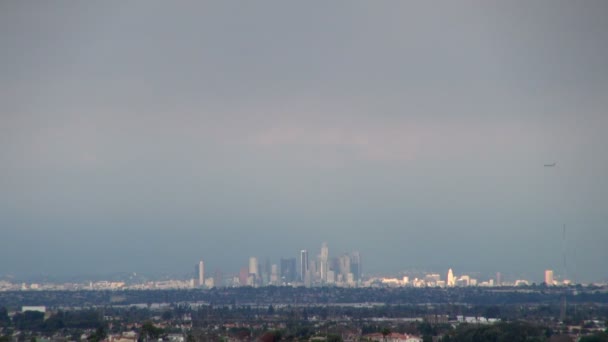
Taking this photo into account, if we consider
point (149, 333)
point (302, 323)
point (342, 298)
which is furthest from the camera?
point (342, 298)

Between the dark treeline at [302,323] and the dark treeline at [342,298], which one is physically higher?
the dark treeline at [342,298]

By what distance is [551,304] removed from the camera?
493 ft

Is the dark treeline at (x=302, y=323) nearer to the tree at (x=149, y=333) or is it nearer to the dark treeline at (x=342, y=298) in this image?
the tree at (x=149, y=333)

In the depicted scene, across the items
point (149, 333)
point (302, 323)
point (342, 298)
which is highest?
point (342, 298)

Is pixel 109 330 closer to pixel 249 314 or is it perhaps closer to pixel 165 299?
pixel 249 314

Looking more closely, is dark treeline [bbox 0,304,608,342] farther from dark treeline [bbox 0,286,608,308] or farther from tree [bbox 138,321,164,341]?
dark treeline [bbox 0,286,608,308]

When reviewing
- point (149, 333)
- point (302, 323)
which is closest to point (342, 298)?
point (302, 323)

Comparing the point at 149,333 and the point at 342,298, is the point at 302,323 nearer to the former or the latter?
the point at 149,333

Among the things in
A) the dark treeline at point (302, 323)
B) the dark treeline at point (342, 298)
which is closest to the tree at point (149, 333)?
the dark treeline at point (302, 323)

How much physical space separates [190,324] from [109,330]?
42.0 ft

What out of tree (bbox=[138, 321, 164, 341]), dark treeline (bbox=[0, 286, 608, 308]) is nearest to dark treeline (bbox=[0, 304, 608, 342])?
tree (bbox=[138, 321, 164, 341])

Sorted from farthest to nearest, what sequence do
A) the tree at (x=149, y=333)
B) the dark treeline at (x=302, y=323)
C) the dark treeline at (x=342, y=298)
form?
1. the dark treeline at (x=342, y=298)
2. the tree at (x=149, y=333)
3. the dark treeline at (x=302, y=323)

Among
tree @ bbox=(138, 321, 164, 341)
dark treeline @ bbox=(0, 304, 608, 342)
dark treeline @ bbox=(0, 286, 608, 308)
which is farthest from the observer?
dark treeline @ bbox=(0, 286, 608, 308)

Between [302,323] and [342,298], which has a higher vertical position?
[342,298]
